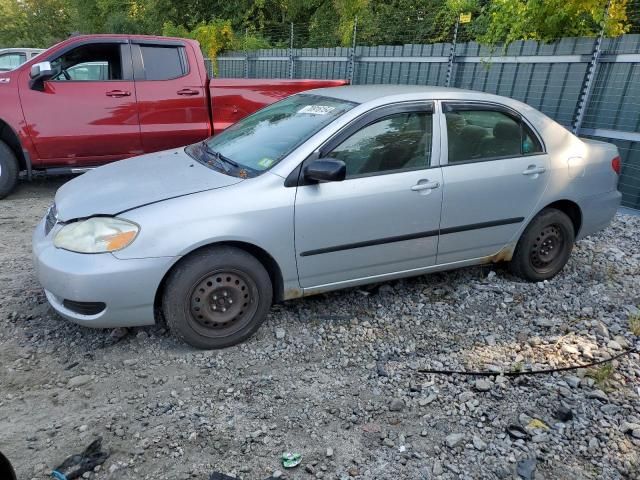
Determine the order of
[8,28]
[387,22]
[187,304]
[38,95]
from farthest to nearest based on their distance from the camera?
1. [8,28]
2. [387,22]
3. [38,95]
4. [187,304]

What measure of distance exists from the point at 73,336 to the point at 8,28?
130 feet

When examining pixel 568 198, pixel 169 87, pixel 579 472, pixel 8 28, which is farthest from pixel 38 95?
pixel 8 28

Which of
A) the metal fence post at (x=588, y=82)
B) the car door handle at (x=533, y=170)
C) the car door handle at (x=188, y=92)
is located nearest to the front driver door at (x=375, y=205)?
the car door handle at (x=533, y=170)

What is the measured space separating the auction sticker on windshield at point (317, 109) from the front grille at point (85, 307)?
1.97 meters

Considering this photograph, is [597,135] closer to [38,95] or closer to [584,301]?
[584,301]

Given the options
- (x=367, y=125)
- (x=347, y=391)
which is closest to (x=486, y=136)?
(x=367, y=125)

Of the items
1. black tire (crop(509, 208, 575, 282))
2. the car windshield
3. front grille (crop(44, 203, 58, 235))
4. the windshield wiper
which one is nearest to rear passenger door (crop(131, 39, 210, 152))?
the car windshield

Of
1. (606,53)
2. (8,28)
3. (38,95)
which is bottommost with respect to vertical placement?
(8,28)

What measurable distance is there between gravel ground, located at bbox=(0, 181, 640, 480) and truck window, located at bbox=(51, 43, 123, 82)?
3.16 metres

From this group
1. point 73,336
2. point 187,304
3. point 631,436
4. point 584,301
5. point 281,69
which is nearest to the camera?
point 631,436

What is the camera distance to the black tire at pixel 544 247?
14.4 feet

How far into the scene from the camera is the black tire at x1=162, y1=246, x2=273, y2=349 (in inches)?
126

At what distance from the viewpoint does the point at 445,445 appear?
2.69 m

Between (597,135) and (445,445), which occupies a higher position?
(597,135)
